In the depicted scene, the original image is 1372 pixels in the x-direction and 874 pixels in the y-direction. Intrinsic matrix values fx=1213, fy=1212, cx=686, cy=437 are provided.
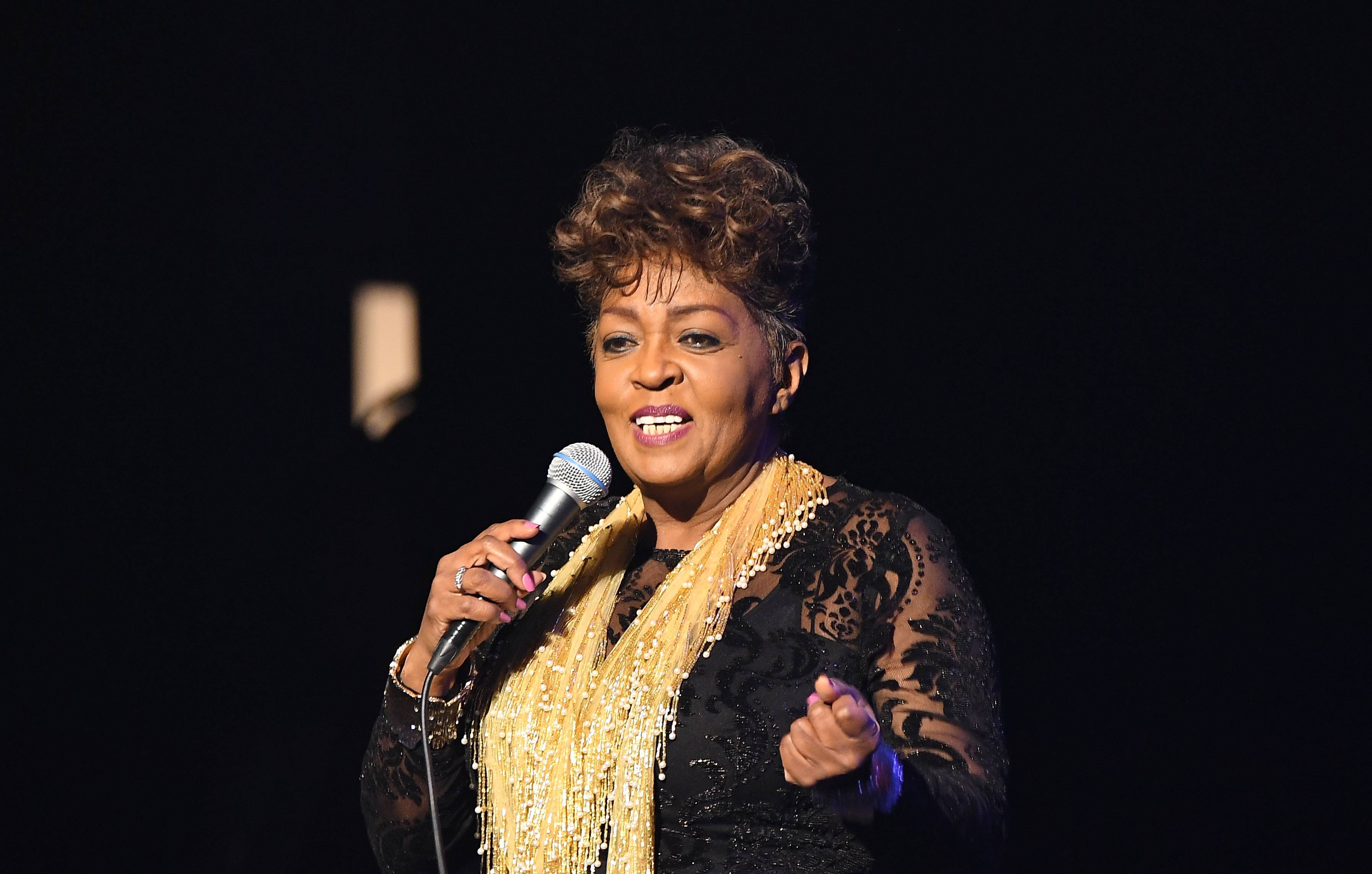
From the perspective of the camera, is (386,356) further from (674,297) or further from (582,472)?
(582,472)

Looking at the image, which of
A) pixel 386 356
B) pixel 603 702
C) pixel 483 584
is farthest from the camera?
pixel 386 356

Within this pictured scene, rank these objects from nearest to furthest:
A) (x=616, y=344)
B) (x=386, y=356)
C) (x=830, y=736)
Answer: (x=830, y=736)
(x=616, y=344)
(x=386, y=356)

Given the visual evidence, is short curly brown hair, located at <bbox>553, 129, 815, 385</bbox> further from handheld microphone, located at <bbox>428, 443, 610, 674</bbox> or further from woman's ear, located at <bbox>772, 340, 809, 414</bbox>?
handheld microphone, located at <bbox>428, 443, 610, 674</bbox>

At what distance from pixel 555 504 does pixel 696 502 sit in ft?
1.01

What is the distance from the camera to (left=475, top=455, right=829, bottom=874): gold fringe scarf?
145cm

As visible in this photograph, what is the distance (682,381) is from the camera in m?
1.56

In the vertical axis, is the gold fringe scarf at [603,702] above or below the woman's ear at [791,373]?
below

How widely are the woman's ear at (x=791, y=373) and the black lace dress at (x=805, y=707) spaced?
0.63 ft

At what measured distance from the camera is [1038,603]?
2086 mm

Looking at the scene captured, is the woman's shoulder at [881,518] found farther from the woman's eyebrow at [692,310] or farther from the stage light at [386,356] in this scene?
the stage light at [386,356]

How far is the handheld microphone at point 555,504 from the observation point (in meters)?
1.38

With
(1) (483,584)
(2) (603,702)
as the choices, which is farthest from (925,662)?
(1) (483,584)

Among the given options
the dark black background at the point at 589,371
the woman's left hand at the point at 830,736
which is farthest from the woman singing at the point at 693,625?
the dark black background at the point at 589,371

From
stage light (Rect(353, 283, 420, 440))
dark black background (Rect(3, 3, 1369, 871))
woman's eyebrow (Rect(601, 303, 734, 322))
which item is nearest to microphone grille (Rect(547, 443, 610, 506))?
woman's eyebrow (Rect(601, 303, 734, 322))
